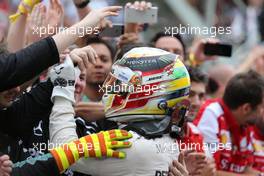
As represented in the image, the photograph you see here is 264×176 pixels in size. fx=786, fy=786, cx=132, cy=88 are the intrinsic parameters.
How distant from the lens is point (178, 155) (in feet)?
12.5

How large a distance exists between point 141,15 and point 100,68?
20.1 inches

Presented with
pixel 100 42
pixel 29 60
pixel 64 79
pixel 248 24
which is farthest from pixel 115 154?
pixel 248 24

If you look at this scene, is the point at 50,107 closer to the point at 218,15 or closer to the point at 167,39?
the point at 167,39

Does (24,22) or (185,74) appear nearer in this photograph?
(185,74)

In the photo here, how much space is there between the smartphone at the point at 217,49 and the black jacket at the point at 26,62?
3.07 meters

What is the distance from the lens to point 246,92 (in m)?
5.95

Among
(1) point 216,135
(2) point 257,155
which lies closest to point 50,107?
(1) point 216,135

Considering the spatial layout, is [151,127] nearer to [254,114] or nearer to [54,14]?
[54,14]

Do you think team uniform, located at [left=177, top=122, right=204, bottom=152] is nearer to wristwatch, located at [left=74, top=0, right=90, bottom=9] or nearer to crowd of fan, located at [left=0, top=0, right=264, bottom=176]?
crowd of fan, located at [left=0, top=0, right=264, bottom=176]

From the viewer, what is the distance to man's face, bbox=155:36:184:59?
6090mm

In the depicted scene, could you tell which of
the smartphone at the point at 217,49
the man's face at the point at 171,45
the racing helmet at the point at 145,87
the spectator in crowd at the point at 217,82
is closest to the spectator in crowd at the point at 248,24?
the spectator in crowd at the point at 217,82

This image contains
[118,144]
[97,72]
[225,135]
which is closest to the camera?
[118,144]

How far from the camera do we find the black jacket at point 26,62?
131 inches

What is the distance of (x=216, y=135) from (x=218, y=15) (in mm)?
5156
